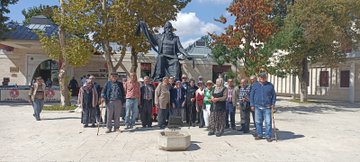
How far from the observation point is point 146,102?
11586mm

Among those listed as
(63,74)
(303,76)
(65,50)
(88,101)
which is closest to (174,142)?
(88,101)

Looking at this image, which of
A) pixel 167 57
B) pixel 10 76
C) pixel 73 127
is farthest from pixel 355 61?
Answer: pixel 10 76

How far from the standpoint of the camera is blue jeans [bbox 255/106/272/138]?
9508mm

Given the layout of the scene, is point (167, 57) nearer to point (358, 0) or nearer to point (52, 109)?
point (52, 109)

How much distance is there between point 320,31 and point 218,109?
13.1 meters

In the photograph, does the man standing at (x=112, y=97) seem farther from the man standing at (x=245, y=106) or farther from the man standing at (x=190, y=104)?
the man standing at (x=245, y=106)

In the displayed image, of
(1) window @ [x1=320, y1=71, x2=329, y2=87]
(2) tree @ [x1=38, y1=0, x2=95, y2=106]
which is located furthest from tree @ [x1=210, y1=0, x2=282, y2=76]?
(1) window @ [x1=320, y1=71, x2=329, y2=87]

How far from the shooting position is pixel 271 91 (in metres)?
9.62

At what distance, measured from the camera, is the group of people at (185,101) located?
977 cm

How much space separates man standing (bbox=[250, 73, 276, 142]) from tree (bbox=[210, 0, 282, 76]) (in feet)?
30.8

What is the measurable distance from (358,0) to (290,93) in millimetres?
17805

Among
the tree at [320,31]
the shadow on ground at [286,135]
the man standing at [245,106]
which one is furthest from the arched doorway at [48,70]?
the shadow on ground at [286,135]

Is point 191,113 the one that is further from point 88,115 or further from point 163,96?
point 88,115

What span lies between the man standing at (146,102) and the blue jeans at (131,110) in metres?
0.37
